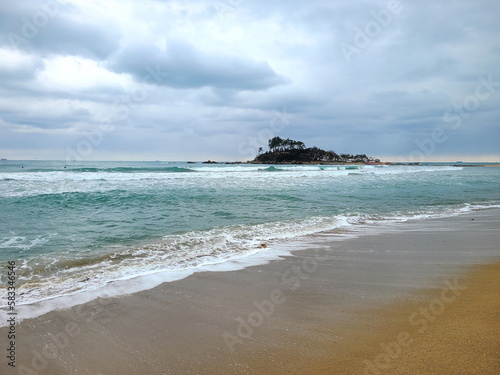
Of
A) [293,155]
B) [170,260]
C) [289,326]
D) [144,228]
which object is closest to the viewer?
[289,326]

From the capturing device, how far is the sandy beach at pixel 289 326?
244 centimetres

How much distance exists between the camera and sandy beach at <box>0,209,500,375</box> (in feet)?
8.01

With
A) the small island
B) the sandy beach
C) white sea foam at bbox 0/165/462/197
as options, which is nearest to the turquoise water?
the sandy beach

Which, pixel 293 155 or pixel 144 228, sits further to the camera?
pixel 293 155

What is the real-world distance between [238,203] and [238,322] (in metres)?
10.3

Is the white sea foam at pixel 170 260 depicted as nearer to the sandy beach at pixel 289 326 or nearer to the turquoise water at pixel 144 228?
the turquoise water at pixel 144 228

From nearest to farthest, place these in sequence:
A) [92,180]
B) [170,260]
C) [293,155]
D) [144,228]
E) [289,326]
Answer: [289,326]
[170,260]
[144,228]
[92,180]
[293,155]

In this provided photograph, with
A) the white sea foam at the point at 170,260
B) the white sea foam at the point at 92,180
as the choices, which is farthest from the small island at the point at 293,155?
the white sea foam at the point at 170,260

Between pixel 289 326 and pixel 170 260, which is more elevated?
pixel 289 326

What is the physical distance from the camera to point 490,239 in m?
7.05

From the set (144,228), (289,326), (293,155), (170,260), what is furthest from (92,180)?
(293,155)

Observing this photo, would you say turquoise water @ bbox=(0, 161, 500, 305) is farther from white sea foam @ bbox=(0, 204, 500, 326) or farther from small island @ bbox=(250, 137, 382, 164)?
small island @ bbox=(250, 137, 382, 164)

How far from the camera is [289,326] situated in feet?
10.2

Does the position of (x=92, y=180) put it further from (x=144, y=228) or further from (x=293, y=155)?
(x=293, y=155)
